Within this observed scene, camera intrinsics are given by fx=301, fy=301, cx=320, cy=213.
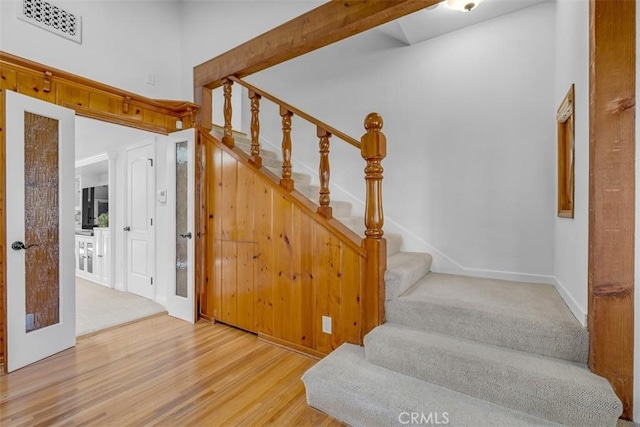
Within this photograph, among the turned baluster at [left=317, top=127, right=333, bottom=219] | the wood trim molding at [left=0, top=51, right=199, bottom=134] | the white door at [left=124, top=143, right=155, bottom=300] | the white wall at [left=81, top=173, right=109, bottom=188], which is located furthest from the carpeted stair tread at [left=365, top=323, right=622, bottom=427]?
the white wall at [left=81, top=173, right=109, bottom=188]

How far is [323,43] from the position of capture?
2.22 metres

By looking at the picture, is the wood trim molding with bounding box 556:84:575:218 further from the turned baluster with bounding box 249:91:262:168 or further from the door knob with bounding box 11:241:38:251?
the door knob with bounding box 11:241:38:251

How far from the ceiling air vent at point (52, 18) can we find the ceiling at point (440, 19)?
3.00 m

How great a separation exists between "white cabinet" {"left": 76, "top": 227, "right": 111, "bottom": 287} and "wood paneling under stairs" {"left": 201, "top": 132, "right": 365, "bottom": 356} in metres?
→ 2.58

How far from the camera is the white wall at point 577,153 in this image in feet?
5.09

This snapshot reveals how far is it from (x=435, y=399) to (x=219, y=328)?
6.89 feet

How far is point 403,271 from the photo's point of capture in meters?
2.12

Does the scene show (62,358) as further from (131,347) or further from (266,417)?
(266,417)

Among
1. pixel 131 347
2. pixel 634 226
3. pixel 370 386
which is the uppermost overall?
pixel 634 226

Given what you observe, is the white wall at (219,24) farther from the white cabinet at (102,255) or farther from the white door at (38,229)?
the white cabinet at (102,255)

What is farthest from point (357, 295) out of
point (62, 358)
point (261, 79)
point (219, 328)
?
point (261, 79)

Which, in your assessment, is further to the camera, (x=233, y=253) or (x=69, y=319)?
(x=233, y=253)

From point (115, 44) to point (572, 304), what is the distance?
4.67 metres

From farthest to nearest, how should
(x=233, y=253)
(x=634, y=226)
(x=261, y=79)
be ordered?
(x=261, y=79) < (x=233, y=253) < (x=634, y=226)
